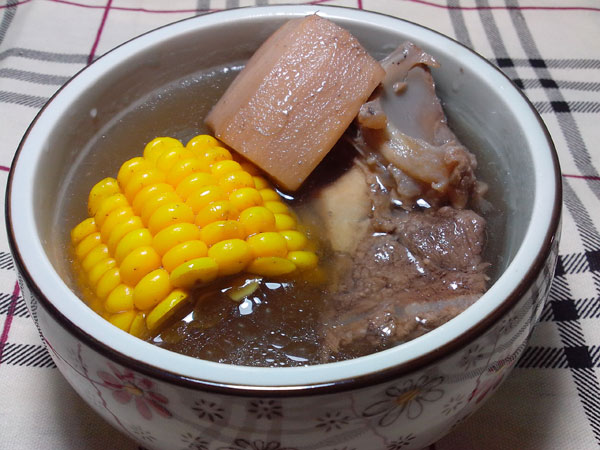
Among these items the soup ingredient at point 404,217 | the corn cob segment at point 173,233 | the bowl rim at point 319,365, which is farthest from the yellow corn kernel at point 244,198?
the bowl rim at point 319,365

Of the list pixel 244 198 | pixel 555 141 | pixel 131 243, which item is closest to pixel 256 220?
pixel 244 198

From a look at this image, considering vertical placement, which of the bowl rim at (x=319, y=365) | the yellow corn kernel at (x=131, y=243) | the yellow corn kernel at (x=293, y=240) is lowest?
the yellow corn kernel at (x=293, y=240)

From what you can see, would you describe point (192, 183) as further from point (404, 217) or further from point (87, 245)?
point (404, 217)

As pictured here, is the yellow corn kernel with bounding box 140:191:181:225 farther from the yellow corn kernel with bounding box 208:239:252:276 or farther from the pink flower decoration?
the pink flower decoration

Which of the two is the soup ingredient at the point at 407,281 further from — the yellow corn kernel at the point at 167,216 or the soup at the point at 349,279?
the yellow corn kernel at the point at 167,216

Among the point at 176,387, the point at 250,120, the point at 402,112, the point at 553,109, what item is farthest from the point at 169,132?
the point at 553,109

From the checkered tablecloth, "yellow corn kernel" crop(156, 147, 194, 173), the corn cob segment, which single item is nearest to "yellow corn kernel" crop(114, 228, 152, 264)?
the corn cob segment

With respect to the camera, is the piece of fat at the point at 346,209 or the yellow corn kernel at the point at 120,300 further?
the piece of fat at the point at 346,209
